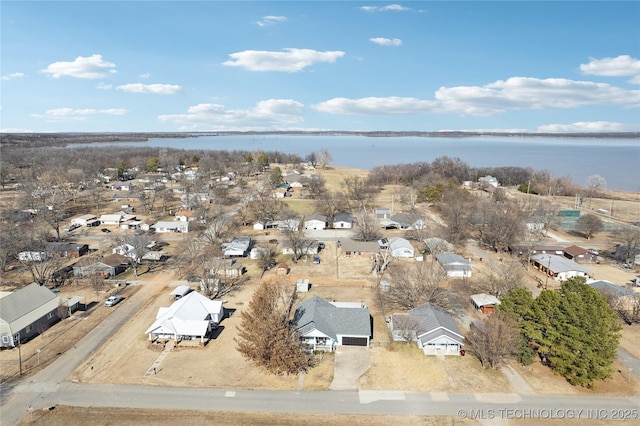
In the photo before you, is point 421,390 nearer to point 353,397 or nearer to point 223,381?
point 353,397

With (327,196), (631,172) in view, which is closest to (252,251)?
(327,196)

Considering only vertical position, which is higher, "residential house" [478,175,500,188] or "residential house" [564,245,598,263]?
"residential house" [478,175,500,188]

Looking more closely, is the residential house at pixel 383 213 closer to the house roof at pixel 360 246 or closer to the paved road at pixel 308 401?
the house roof at pixel 360 246

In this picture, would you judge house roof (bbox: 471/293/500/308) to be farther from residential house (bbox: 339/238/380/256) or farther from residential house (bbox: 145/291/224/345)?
residential house (bbox: 145/291/224/345)

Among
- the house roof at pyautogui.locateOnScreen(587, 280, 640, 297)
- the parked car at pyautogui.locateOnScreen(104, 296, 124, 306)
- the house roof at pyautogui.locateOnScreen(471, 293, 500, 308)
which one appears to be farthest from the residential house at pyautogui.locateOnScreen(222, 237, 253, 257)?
the house roof at pyautogui.locateOnScreen(587, 280, 640, 297)

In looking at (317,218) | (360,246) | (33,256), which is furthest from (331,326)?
(33,256)

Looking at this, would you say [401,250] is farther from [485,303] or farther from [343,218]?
[485,303]
